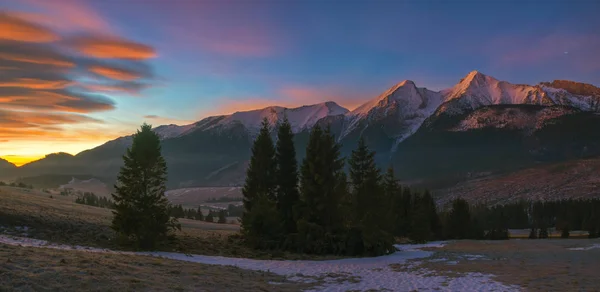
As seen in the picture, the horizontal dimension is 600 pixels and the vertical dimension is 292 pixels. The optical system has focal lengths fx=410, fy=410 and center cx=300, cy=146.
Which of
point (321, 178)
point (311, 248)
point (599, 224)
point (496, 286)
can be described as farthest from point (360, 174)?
point (599, 224)

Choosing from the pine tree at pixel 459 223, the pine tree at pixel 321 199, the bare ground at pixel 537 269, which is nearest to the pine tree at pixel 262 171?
the pine tree at pixel 321 199

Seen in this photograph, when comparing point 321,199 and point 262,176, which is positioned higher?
point 262,176

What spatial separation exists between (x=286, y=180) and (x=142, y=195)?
1699 cm

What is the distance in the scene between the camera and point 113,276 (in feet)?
50.0

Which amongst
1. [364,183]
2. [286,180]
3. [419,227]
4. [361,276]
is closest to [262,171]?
[286,180]

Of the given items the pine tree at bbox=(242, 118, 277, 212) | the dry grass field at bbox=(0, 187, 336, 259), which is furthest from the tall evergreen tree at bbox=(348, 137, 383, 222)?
the pine tree at bbox=(242, 118, 277, 212)

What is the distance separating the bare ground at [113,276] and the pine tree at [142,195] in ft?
29.1

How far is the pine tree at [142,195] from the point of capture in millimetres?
28844

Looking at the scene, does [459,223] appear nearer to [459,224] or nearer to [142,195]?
[459,224]

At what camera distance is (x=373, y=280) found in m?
21.2

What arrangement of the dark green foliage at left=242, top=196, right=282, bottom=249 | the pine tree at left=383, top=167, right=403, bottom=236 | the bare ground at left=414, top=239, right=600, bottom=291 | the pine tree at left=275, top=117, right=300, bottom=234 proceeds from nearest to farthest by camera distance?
the bare ground at left=414, top=239, right=600, bottom=291
the dark green foliage at left=242, top=196, right=282, bottom=249
the pine tree at left=275, top=117, right=300, bottom=234
the pine tree at left=383, top=167, right=403, bottom=236

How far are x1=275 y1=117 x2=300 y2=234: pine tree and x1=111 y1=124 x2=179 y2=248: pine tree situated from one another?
14072mm

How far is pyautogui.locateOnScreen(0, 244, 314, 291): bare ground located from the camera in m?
13.3

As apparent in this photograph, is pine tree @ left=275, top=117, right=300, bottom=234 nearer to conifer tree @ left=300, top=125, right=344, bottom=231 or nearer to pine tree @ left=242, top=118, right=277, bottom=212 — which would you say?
pine tree @ left=242, top=118, right=277, bottom=212
